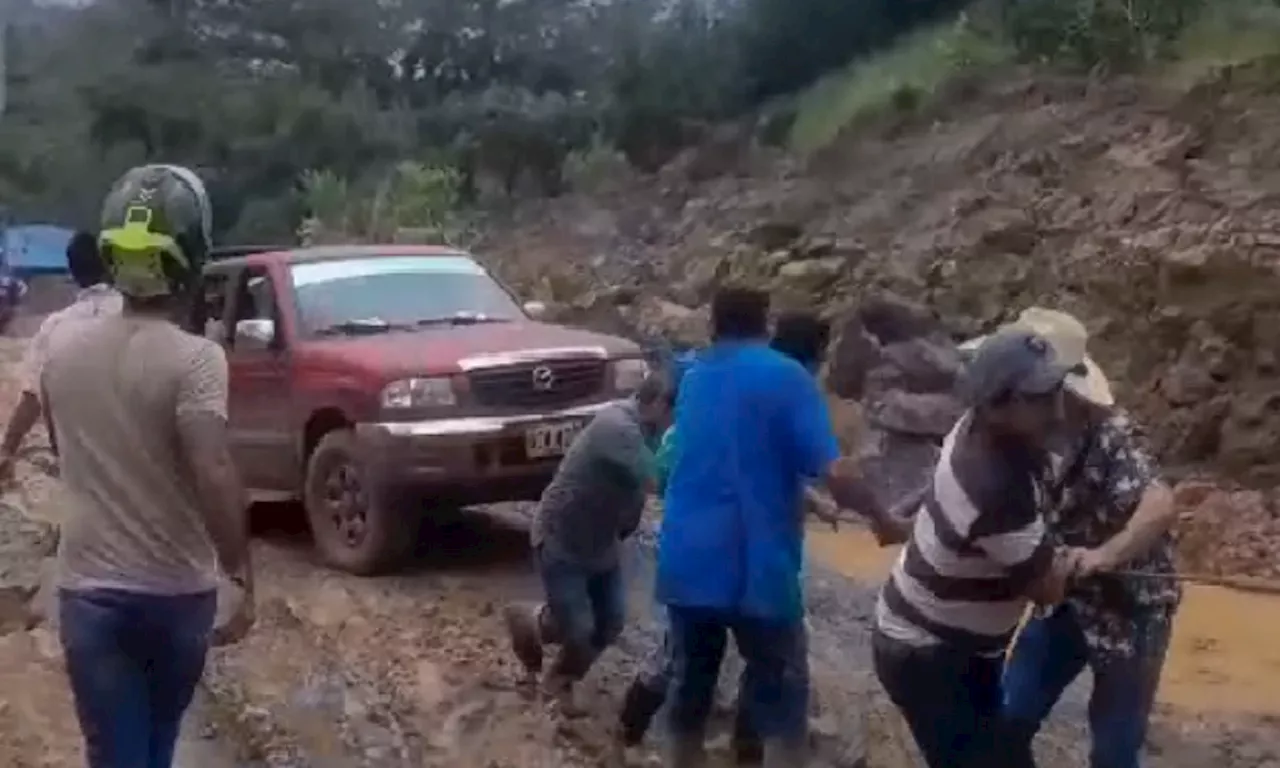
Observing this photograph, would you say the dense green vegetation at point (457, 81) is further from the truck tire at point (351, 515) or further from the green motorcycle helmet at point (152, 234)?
the green motorcycle helmet at point (152, 234)

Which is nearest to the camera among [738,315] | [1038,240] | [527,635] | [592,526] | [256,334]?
[738,315]

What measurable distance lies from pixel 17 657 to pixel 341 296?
10.1ft

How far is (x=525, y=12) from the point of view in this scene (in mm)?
39781

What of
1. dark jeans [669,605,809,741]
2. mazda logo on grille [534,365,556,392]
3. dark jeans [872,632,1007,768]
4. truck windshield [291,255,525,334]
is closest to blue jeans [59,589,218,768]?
dark jeans [872,632,1007,768]

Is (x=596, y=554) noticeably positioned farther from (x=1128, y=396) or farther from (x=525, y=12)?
(x=525, y=12)

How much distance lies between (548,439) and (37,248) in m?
36.8

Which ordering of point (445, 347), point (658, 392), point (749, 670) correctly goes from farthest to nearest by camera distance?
point (445, 347)
point (658, 392)
point (749, 670)

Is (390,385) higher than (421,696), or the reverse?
(390,385)

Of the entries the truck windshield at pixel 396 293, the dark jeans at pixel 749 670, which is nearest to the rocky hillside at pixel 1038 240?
the truck windshield at pixel 396 293

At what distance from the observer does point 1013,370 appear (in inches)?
175

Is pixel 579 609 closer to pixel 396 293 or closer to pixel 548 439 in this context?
pixel 548 439

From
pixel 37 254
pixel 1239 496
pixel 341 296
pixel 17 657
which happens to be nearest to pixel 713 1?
pixel 37 254

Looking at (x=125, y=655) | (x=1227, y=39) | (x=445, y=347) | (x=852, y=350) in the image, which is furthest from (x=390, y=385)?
(x=1227, y=39)

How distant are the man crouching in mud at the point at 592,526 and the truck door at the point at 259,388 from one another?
11.2ft
